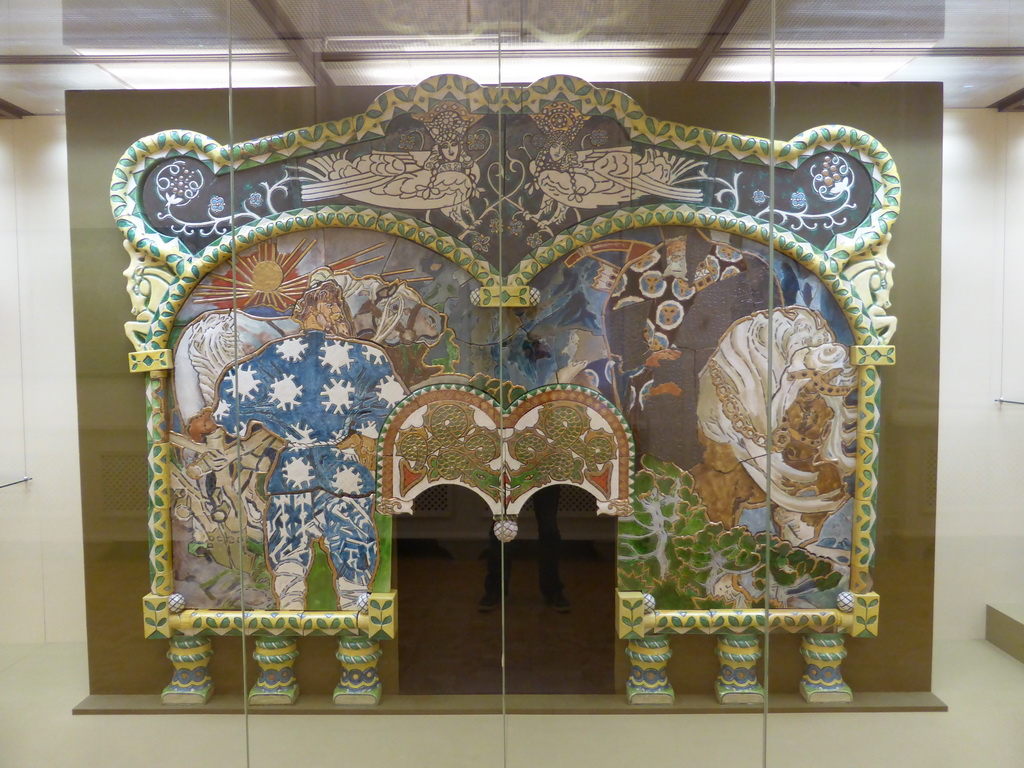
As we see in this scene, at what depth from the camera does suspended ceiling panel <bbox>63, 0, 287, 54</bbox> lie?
196 cm

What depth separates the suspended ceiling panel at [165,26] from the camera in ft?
6.44

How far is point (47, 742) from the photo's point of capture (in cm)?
203

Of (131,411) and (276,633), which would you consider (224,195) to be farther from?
(276,633)

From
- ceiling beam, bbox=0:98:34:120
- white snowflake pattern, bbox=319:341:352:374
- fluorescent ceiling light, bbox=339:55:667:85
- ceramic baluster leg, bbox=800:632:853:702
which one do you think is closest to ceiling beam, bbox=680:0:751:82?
fluorescent ceiling light, bbox=339:55:667:85

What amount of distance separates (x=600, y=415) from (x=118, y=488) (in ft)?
4.78

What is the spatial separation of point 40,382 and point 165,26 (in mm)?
1141

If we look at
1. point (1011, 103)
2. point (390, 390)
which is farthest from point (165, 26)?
point (1011, 103)

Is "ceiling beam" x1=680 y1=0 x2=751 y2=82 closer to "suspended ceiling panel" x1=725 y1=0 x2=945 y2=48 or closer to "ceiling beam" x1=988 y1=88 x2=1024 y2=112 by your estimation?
"suspended ceiling panel" x1=725 y1=0 x2=945 y2=48

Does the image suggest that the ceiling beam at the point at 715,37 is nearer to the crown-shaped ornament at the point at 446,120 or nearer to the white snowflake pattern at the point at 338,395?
the crown-shaped ornament at the point at 446,120

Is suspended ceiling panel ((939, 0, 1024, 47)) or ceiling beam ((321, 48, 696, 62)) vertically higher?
suspended ceiling panel ((939, 0, 1024, 47))

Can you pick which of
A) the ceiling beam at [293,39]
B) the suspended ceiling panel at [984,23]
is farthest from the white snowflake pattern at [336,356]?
the suspended ceiling panel at [984,23]

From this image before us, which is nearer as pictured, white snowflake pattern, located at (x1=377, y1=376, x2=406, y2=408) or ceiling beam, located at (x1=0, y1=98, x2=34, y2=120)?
white snowflake pattern, located at (x1=377, y1=376, x2=406, y2=408)

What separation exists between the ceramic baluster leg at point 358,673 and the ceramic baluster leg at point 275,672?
0.14 meters

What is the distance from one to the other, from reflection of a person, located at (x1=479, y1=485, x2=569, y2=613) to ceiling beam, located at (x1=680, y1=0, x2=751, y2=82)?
1.26 metres
